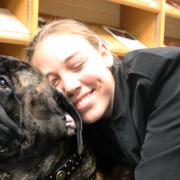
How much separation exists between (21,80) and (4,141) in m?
0.21

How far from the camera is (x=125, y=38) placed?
2600 mm

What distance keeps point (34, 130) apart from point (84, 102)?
0.22m

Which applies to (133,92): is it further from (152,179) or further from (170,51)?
(152,179)

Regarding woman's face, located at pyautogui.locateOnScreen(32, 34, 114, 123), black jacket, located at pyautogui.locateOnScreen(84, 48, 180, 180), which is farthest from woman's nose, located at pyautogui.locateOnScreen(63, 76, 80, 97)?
black jacket, located at pyautogui.locateOnScreen(84, 48, 180, 180)

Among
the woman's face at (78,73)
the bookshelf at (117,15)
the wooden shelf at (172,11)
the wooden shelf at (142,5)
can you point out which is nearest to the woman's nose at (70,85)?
the woman's face at (78,73)

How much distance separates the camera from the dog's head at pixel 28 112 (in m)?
1.14

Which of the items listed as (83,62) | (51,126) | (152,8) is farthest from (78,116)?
(152,8)

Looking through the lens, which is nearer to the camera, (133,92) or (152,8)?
(133,92)

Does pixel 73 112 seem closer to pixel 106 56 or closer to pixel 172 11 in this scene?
pixel 106 56

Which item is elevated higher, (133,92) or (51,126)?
(133,92)

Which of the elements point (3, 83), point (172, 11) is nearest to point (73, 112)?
point (3, 83)

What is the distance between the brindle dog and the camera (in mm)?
1152

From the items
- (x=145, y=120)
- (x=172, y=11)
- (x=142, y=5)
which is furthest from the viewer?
(x=172, y=11)

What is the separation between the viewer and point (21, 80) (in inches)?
47.8
